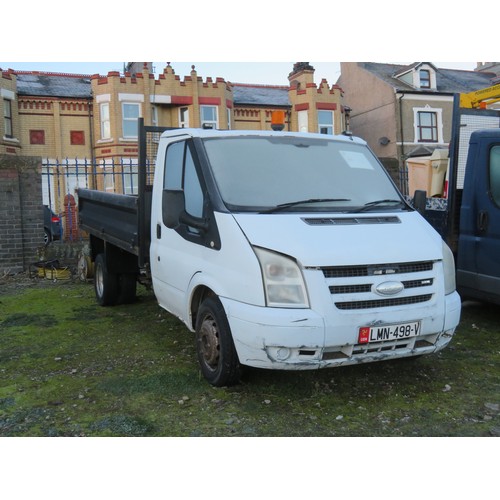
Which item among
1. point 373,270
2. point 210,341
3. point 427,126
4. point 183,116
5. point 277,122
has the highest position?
point 183,116

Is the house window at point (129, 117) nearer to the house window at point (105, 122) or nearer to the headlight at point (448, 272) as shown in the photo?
the house window at point (105, 122)

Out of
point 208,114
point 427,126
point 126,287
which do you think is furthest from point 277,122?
point 427,126

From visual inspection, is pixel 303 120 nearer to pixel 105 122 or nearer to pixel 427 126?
pixel 427 126

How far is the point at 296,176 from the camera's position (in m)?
4.73

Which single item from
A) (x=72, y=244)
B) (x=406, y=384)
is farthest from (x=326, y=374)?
(x=72, y=244)

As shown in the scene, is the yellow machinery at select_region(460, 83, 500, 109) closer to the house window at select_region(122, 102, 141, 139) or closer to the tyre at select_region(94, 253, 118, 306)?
the tyre at select_region(94, 253, 118, 306)

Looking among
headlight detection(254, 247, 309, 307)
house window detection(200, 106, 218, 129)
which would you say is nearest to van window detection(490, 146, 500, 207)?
headlight detection(254, 247, 309, 307)

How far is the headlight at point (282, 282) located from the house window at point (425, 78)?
1330 inches

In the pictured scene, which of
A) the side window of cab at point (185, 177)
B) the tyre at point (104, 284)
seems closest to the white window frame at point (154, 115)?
the tyre at point (104, 284)

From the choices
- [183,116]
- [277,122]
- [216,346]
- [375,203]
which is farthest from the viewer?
[183,116]

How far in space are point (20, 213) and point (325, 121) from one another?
2501cm

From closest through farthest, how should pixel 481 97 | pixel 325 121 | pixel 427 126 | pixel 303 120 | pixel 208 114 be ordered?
1. pixel 481 97
2. pixel 208 114
3. pixel 303 120
4. pixel 325 121
5. pixel 427 126

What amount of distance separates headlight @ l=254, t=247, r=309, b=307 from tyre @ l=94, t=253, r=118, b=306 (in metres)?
4.30

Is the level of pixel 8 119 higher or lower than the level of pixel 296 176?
higher
